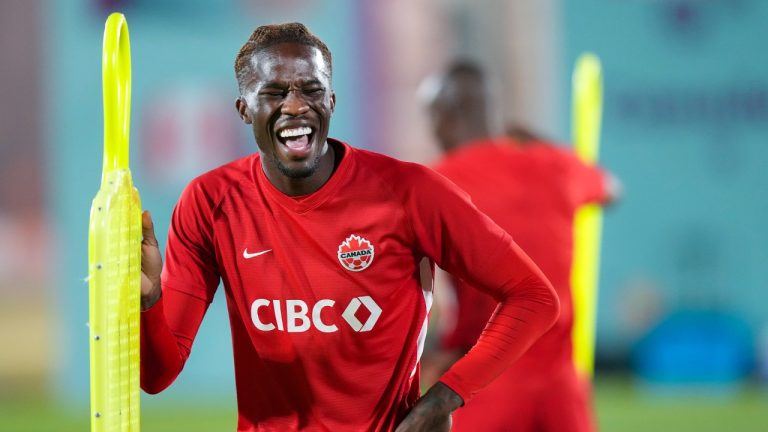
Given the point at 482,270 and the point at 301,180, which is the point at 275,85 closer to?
the point at 301,180

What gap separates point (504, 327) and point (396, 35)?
794 centimetres

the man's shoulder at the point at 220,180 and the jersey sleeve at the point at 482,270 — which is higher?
the man's shoulder at the point at 220,180

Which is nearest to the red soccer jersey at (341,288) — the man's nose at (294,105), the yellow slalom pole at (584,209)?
the man's nose at (294,105)

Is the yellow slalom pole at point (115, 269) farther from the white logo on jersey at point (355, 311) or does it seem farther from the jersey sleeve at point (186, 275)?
the white logo on jersey at point (355, 311)

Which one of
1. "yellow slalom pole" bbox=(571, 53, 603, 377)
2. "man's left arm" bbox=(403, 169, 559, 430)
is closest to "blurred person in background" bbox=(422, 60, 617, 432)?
"yellow slalom pole" bbox=(571, 53, 603, 377)

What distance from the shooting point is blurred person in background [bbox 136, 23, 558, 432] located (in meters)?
3.21

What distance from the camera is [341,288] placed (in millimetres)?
3234

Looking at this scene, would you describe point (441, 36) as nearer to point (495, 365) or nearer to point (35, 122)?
point (35, 122)

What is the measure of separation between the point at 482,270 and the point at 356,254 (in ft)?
1.06

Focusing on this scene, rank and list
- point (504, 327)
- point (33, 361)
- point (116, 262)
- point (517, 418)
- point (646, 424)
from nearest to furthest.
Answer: point (116, 262) → point (504, 327) → point (517, 418) → point (646, 424) → point (33, 361)

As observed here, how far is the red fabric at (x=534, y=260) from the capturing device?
4.61 metres

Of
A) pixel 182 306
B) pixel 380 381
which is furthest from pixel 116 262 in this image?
pixel 380 381

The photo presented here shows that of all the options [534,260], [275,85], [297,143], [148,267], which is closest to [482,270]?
[297,143]

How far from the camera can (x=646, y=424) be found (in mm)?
8961
